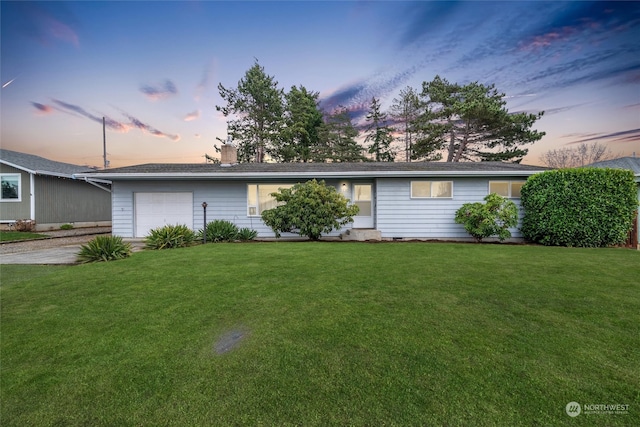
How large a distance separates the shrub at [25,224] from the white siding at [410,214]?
16155 millimetres

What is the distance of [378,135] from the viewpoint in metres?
24.9

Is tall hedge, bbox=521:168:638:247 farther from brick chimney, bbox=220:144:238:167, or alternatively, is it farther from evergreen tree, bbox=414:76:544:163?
brick chimney, bbox=220:144:238:167

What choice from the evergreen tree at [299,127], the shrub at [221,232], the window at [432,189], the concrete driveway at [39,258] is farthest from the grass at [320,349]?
the evergreen tree at [299,127]

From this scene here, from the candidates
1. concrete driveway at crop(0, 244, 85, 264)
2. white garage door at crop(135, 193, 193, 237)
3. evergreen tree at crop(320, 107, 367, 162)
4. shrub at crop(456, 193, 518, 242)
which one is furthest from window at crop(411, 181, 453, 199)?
evergreen tree at crop(320, 107, 367, 162)

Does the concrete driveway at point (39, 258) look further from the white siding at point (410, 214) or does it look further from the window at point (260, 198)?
the white siding at point (410, 214)

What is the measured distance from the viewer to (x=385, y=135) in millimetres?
24625

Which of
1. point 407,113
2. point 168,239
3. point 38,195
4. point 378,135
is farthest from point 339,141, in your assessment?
point 38,195

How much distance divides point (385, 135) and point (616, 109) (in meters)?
14.6

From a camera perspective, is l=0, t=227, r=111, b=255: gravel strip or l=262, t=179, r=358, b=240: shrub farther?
l=262, t=179, r=358, b=240: shrub

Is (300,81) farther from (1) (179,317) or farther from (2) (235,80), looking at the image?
(1) (179,317)

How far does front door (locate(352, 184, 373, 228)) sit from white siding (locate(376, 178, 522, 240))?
0.59 m

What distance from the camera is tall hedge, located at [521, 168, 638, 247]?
781 centimetres

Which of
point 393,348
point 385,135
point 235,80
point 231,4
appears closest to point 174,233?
point 393,348

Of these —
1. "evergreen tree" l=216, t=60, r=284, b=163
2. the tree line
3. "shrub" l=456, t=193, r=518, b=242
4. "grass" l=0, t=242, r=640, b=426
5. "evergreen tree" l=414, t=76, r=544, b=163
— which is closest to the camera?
"grass" l=0, t=242, r=640, b=426
